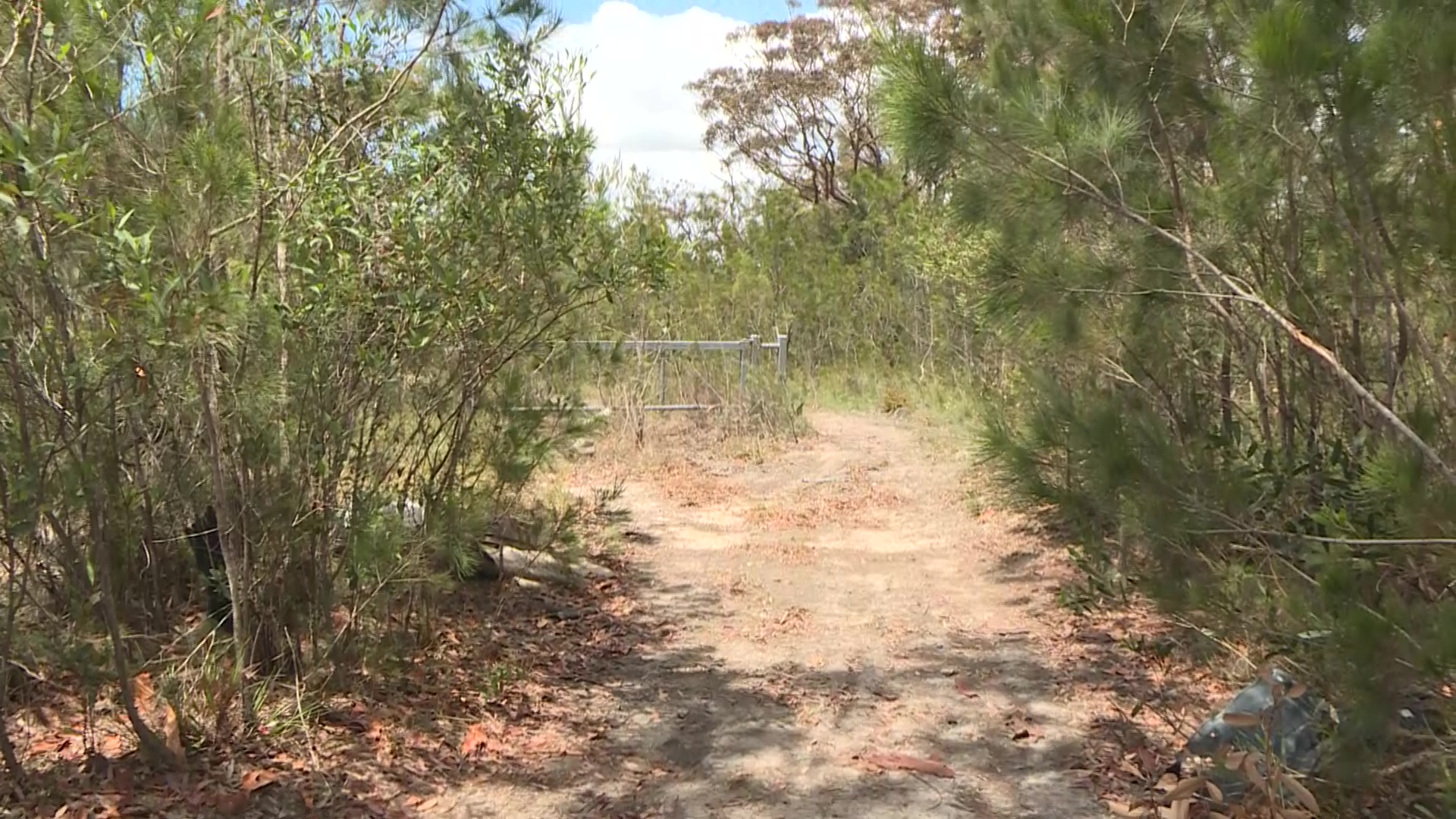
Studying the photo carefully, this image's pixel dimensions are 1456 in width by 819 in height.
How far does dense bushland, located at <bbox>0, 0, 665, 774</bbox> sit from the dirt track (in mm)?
1000

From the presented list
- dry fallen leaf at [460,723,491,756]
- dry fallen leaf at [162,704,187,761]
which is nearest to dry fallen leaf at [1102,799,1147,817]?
dry fallen leaf at [460,723,491,756]

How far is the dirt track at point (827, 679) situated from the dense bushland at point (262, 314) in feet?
3.28

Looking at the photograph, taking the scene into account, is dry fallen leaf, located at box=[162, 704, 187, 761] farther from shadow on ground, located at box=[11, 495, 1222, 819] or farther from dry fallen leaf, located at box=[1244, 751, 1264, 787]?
dry fallen leaf, located at box=[1244, 751, 1264, 787]

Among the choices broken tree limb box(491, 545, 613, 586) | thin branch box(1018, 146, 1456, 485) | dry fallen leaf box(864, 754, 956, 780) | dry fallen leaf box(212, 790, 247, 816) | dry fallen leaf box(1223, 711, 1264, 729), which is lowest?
dry fallen leaf box(864, 754, 956, 780)

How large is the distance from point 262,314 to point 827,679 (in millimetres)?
2742

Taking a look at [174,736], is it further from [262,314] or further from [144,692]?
[262,314]

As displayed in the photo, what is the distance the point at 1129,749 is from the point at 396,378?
2.88 metres

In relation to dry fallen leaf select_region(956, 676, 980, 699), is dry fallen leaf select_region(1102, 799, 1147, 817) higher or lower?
higher

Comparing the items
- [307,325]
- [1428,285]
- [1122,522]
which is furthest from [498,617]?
[1428,285]

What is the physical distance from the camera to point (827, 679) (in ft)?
15.8

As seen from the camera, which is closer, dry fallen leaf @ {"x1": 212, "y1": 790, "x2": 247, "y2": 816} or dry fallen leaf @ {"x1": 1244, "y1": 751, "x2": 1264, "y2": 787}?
dry fallen leaf @ {"x1": 1244, "y1": 751, "x2": 1264, "y2": 787}

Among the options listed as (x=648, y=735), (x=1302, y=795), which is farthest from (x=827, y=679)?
(x=1302, y=795)

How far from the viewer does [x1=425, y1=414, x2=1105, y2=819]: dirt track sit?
3635 millimetres

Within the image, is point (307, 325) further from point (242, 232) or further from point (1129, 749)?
point (1129, 749)
